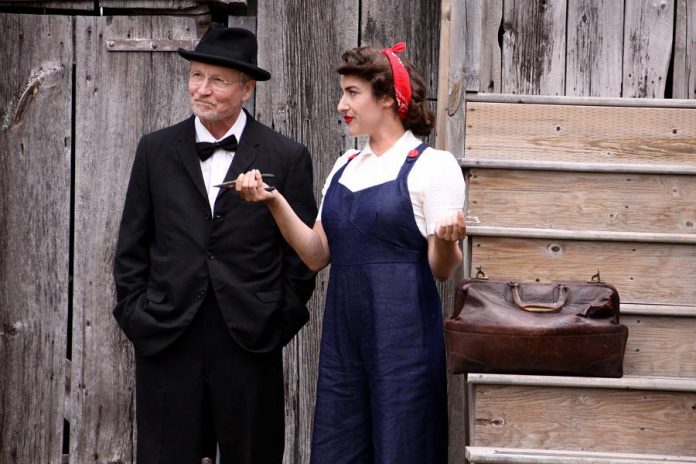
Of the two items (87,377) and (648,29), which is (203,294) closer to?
(87,377)

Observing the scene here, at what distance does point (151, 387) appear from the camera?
4082 mm

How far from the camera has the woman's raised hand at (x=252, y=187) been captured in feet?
12.3

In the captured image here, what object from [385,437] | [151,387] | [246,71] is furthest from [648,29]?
[151,387]

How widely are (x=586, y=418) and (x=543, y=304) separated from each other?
47cm

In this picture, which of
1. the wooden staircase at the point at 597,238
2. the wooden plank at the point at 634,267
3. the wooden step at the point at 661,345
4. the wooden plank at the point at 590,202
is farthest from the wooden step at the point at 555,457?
the wooden plank at the point at 590,202

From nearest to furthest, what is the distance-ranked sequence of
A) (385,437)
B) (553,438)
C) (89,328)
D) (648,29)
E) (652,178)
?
(385,437), (553,438), (652,178), (648,29), (89,328)

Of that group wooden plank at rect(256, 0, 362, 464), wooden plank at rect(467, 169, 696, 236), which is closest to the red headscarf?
wooden plank at rect(467, 169, 696, 236)

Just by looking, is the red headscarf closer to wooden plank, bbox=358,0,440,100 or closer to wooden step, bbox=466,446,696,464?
wooden plank, bbox=358,0,440,100

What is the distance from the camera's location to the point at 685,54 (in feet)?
15.3

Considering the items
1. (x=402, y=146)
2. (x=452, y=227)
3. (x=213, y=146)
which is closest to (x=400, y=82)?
(x=402, y=146)

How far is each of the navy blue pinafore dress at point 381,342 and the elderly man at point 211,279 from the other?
25 cm

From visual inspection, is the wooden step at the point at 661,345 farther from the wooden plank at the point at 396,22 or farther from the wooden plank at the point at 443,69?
→ the wooden plank at the point at 396,22

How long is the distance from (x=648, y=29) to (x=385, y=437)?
6.97 feet

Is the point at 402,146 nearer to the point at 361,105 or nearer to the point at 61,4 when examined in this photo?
the point at 361,105
